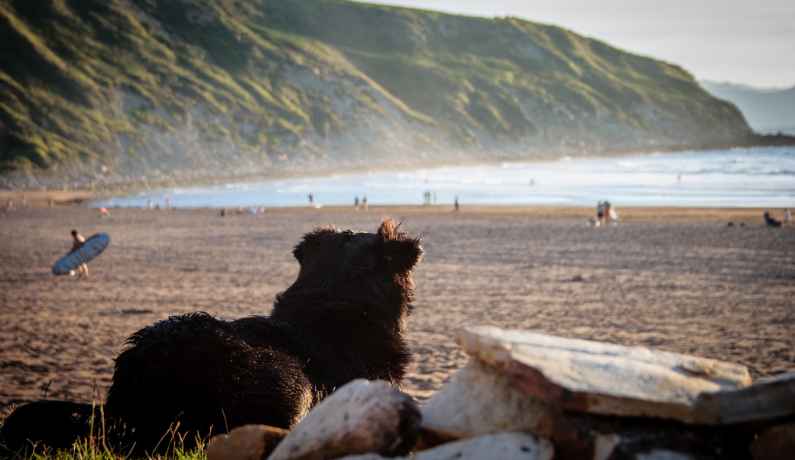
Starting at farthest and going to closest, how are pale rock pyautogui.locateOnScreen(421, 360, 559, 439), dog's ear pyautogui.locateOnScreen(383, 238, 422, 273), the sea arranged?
the sea < dog's ear pyautogui.locateOnScreen(383, 238, 422, 273) < pale rock pyautogui.locateOnScreen(421, 360, 559, 439)

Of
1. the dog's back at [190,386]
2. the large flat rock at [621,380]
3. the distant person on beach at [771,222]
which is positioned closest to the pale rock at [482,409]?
the large flat rock at [621,380]

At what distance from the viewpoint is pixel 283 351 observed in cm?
443

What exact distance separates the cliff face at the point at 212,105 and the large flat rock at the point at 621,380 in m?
98.8

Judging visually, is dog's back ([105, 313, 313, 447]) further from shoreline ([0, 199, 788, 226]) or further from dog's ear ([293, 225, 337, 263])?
shoreline ([0, 199, 788, 226])

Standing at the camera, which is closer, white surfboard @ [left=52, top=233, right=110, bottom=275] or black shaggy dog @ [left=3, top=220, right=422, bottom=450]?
black shaggy dog @ [left=3, top=220, right=422, bottom=450]

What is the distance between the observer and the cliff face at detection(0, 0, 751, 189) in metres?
107

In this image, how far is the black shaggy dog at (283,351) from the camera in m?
3.91

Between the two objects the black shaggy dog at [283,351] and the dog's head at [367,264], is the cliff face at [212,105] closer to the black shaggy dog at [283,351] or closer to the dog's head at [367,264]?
the dog's head at [367,264]

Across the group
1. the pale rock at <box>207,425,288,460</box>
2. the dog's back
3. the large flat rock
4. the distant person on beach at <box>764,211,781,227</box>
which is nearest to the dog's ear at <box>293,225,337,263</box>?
the dog's back

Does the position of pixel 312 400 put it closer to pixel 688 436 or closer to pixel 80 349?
pixel 688 436

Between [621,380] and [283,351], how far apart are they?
8.14 ft

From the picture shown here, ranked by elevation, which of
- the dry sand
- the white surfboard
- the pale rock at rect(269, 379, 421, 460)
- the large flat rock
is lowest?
the dry sand

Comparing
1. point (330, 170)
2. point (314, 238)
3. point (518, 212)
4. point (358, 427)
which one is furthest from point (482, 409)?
point (330, 170)

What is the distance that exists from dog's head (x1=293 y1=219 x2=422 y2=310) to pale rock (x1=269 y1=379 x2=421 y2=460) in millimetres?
2330
